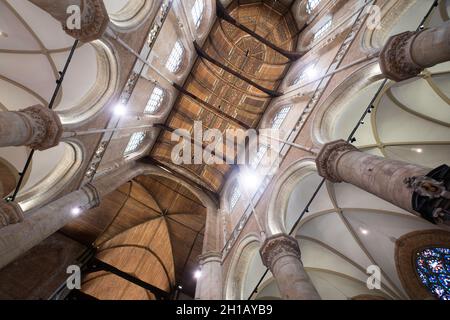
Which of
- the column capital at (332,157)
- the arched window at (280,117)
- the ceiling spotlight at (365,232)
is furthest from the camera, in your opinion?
the arched window at (280,117)

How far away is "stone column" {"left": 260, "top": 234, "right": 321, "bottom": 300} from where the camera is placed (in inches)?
205

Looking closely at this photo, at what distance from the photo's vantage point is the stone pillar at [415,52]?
4.23m

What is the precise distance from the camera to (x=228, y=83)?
14531 mm

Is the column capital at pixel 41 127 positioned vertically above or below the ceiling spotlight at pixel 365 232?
below

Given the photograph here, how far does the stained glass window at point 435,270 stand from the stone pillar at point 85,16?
11656 mm

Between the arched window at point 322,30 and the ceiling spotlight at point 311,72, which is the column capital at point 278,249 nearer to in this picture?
the ceiling spotlight at point 311,72

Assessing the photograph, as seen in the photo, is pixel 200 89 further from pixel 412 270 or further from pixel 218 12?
pixel 412 270

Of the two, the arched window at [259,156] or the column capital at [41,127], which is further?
the arched window at [259,156]

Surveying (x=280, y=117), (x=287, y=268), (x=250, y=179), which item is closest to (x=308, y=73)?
(x=280, y=117)

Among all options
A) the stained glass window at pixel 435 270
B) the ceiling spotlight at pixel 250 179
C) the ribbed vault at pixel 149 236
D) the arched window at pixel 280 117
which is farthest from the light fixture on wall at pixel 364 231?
the ribbed vault at pixel 149 236

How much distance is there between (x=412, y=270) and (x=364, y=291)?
204 centimetres

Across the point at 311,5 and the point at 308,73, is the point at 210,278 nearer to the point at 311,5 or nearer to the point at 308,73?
the point at 308,73

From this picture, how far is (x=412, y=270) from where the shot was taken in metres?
9.22
